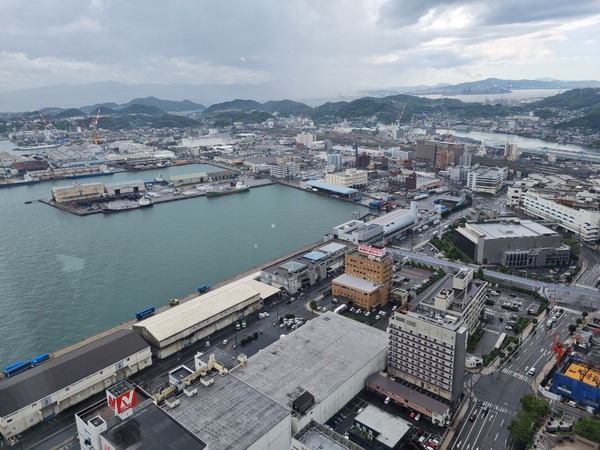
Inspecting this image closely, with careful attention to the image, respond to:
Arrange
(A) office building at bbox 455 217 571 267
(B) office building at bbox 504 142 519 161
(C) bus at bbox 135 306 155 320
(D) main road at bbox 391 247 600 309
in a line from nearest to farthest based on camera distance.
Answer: (C) bus at bbox 135 306 155 320 → (D) main road at bbox 391 247 600 309 → (A) office building at bbox 455 217 571 267 → (B) office building at bbox 504 142 519 161

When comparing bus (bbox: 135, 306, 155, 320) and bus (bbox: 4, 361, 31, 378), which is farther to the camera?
bus (bbox: 135, 306, 155, 320)

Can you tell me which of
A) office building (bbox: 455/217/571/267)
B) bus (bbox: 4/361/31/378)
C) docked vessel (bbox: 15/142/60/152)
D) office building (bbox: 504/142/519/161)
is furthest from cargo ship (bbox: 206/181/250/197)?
docked vessel (bbox: 15/142/60/152)

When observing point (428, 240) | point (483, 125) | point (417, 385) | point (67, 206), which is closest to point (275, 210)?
point (428, 240)

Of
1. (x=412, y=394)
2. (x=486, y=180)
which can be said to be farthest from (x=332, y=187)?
(x=412, y=394)

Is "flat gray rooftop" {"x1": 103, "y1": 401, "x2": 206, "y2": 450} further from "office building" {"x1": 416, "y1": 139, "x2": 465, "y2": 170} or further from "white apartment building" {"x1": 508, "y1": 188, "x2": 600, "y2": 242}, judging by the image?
"office building" {"x1": 416, "y1": 139, "x2": 465, "y2": 170}

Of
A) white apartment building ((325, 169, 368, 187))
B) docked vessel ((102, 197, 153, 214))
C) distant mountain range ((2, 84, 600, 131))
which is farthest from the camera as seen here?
distant mountain range ((2, 84, 600, 131))

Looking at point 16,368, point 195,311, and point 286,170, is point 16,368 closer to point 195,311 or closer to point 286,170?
point 195,311

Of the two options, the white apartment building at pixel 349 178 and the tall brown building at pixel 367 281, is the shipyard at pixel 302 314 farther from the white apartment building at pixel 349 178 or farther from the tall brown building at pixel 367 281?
the white apartment building at pixel 349 178
